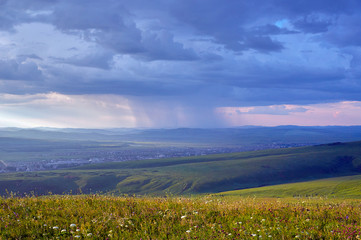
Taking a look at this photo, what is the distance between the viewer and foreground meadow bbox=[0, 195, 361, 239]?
9586mm

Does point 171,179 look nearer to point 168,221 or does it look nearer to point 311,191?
point 311,191

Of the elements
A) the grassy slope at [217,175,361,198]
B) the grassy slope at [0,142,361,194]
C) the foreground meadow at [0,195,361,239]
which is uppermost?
the foreground meadow at [0,195,361,239]

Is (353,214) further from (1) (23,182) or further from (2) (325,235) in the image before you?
(1) (23,182)

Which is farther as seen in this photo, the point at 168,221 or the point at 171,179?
the point at 171,179

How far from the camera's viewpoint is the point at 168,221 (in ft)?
35.3

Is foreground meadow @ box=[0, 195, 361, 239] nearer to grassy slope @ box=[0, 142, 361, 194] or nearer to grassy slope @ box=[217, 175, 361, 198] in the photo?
grassy slope @ box=[217, 175, 361, 198]

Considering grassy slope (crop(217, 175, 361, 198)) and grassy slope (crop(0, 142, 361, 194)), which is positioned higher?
grassy slope (crop(217, 175, 361, 198))

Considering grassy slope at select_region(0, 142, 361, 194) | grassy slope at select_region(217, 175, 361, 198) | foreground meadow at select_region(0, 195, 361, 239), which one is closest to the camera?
foreground meadow at select_region(0, 195, 361, 239)

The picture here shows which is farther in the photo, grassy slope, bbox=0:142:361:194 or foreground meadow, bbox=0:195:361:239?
grassy slope, bbox=0:142:361:194

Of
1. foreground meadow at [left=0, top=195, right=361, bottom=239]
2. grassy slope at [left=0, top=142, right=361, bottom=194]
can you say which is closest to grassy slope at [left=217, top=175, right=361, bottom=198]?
grassy slope at [left=0, top=142, right=361, bottom=194]

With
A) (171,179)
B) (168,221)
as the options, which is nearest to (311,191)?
(168,221)

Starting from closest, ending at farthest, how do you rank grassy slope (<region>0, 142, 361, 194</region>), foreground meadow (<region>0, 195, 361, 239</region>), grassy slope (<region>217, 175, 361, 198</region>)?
foreground meadow (<region>0, 195, 361, 239</region>) → grassy slope (<region>217, 175, 361, 198</region>) → grassy slope (<region>0, 142, 361, 194</region>)

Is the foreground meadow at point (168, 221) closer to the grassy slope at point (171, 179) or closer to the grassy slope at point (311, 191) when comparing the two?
the grassy slope at point (311, 191)

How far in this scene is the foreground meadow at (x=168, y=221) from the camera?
377 inches
